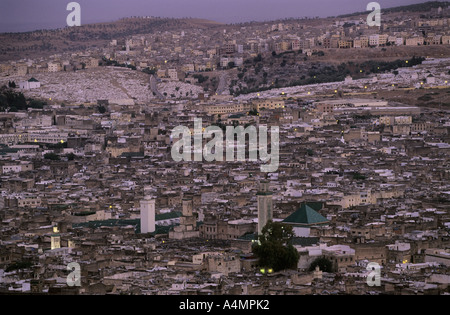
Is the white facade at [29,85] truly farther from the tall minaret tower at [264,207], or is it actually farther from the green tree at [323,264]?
the green tree at [323,264]

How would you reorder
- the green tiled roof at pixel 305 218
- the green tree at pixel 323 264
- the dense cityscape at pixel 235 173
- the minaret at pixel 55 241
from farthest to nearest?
1. the green tiled roof at pixel 305 218
2. the minaret at pixel 55 241
3. the green tree at pixel 323 264
4. the dense cityscape at pixel 235 173

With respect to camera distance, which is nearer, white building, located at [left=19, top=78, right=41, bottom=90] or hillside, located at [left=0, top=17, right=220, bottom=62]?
white building, located at [left=19, top=78, right=41, bottom=90]

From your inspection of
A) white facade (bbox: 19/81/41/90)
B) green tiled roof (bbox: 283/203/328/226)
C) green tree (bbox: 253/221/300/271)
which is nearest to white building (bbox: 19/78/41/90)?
white facade (bbox: 19/81/41/90)

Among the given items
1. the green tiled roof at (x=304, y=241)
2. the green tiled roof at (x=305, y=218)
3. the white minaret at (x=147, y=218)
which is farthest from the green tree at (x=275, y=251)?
the white minaret at (x=147, y=218)

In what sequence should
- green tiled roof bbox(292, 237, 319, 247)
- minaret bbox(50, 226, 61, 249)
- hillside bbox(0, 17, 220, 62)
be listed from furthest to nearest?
hillside bbox(0, 17, 220, 62) → minaret bbox(50, 226, 61, 249) → green tiled roof bbox(292, 237, 319, 247)

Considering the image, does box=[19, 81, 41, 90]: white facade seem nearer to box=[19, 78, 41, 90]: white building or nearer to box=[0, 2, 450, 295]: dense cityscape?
box=[19, 78, 41, 90]: white building

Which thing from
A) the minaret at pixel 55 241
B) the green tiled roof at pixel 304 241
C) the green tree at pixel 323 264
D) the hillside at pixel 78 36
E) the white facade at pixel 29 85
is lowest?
the minaret at pixel 55 241
